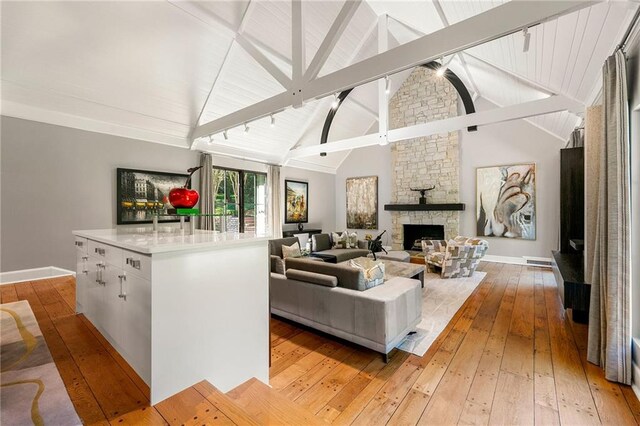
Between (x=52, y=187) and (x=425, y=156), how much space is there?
8094mm

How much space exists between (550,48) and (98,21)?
5.33m

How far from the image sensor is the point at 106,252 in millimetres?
1840

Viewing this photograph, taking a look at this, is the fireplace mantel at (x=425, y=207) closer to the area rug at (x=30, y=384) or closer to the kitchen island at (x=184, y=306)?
the kitchen island at (x=184, y=306)

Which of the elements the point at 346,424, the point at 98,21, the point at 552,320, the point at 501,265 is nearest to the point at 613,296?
the point at 552,320

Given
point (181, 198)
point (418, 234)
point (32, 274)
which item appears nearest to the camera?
point (181, 198)

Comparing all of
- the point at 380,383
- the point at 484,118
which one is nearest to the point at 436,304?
the point at 380,383

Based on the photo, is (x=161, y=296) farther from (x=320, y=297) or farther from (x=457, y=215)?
(x=457, y=215)

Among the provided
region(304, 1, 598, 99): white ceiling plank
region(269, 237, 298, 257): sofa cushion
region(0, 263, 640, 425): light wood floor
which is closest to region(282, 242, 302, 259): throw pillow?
region(269, 237, 298, 257): sofa cushion

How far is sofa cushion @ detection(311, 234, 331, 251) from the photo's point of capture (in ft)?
20.5

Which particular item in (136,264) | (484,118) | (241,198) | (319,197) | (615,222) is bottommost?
(136,264)

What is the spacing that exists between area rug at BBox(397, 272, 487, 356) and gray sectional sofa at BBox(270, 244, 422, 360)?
148 millimetres

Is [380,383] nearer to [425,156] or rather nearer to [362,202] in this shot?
[425,156]

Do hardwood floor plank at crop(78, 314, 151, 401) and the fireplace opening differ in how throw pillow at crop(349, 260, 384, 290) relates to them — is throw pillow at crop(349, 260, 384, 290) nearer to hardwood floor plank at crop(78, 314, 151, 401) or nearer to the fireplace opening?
hardwood floor plank at crop(78, 314, 151, 401)

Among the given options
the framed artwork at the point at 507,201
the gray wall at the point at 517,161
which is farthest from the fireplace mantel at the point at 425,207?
the framed artwork at the point at 507,201
